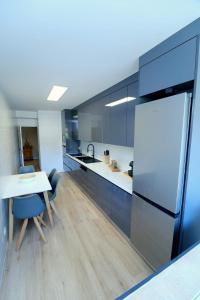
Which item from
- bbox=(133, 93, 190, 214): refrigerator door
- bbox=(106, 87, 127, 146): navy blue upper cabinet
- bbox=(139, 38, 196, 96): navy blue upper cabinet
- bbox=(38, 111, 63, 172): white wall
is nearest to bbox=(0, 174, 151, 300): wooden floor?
bbox=(133, 93, 190, 214): refrigerator door

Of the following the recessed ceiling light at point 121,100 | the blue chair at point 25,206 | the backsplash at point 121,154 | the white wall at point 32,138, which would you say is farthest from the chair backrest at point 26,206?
the white wall at point 32,138

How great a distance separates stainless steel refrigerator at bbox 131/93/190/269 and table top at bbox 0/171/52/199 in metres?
1.48

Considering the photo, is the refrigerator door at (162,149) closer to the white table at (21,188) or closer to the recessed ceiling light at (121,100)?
the recessed ceiling light at (121,100)

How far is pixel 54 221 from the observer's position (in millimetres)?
2602

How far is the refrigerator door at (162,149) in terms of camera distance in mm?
1234

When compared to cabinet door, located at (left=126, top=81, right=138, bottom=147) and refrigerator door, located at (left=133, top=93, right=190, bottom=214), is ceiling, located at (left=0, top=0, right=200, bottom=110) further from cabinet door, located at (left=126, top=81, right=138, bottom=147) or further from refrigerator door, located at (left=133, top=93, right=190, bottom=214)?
refrigerator door, located at (left=133, top=93, right=190, bottom=214)

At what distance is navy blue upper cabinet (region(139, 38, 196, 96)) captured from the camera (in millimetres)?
1183

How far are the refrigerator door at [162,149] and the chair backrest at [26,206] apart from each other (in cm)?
142

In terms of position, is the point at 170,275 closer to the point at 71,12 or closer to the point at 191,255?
the point at 191,255

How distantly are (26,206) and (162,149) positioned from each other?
1.88 metres

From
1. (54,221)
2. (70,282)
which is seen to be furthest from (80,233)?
(70,282)

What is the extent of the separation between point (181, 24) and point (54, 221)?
3109 millimetres

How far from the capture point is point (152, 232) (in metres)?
1.56

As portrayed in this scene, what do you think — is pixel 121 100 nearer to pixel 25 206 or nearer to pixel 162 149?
pixel 162 149
